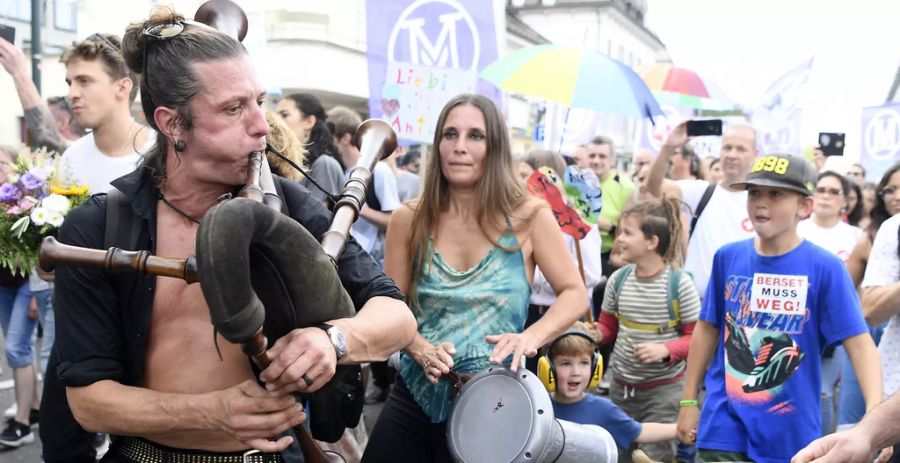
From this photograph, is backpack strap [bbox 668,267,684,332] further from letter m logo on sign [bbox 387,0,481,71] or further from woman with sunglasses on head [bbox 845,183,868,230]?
woman with sunglasses on head [bbox 845,183,868,230]

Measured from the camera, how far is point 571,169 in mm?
6285

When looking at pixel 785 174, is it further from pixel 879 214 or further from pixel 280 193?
pixel 280 193

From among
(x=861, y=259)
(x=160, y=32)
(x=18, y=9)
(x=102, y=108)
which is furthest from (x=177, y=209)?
(x=18, y=9)

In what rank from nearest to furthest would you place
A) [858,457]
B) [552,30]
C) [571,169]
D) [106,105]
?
[858,457]
[106,105]
[571,169]
[552,30]

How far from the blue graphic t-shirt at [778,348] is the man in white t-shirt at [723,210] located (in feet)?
6.55

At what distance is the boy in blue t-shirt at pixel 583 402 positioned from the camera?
13.9ft

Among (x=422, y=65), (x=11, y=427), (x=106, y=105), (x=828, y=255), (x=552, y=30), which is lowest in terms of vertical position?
(x=11, y=427)

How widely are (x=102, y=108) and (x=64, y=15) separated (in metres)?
17.0

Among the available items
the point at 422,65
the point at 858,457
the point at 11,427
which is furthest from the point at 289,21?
the point at 858,457

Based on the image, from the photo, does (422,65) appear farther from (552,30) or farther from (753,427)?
(552,30)

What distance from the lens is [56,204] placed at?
131 inches

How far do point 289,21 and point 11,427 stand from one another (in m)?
19.0

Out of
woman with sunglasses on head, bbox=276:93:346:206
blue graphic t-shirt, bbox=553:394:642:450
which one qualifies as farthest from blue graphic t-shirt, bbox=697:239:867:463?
woman with sunglasses on head, bbox=276:93:346:206

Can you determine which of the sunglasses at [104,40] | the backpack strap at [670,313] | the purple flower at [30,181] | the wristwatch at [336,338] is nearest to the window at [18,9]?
the sunglasses at [104,40]
